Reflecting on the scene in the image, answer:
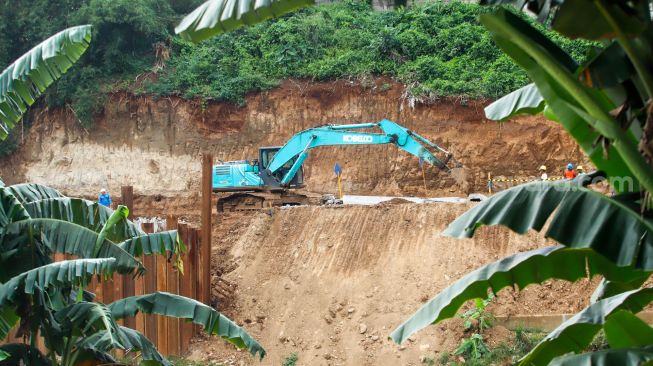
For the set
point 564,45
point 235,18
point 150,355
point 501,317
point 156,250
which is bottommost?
point 501,317

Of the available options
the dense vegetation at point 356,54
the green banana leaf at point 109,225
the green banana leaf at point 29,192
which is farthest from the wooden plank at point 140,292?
the dense vegetation at point 356,54

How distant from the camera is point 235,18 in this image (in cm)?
515

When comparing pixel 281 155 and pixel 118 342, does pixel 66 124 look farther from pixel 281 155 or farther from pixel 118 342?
pixel 118 342

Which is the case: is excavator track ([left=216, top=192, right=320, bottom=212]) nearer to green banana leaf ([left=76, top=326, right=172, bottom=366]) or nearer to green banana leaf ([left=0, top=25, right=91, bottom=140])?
green banana leaf ([left=76, top=326, right=172, bottom=366])

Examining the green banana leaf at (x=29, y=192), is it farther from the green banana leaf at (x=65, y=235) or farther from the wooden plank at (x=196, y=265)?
the wooden plank at (x=196, y=265)

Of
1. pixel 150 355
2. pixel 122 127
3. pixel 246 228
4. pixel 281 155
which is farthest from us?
pixel 122 127

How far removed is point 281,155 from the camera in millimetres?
27297

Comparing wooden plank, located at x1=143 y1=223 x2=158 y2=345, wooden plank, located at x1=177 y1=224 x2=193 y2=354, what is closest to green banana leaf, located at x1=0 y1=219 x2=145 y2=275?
wooden plank, located at x1=143 y1=223 x2=158 y2=345

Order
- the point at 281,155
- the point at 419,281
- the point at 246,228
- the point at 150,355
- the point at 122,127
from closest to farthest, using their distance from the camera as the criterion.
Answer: the point at 150,355
the point at 419,281
the point at 246,228
the point at 281,155
the point at 122,127

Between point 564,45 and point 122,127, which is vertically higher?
point 564,45

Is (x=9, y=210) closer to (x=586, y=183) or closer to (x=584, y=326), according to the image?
(x=586, y=183)

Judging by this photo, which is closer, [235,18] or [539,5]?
[235,18]

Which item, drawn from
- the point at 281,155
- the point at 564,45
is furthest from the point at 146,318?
the point at 564,45

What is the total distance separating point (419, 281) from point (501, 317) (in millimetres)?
2431
